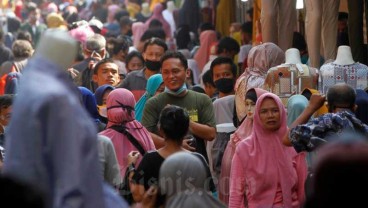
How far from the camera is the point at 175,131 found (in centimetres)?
899

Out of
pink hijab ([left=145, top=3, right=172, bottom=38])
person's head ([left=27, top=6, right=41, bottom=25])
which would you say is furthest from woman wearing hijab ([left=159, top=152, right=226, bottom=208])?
person's head ([left=27, top=6, right=41, bottom=25])

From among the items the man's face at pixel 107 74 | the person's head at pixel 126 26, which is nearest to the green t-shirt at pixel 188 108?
the man's face at pixel 107 74

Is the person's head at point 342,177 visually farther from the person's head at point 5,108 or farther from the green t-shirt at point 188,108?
the person's head at point 5,108

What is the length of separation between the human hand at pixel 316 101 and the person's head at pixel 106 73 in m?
4.20

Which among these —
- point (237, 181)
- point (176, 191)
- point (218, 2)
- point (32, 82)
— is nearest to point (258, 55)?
point (237, 181)

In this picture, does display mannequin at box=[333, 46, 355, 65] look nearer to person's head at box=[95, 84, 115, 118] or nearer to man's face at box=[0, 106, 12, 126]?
person's head at box=[95, 84, 115, 118]

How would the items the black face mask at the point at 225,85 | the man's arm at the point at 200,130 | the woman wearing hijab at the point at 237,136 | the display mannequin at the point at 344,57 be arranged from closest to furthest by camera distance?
the woman wearing hijab at the point at 237,136 → the man's arm at the point at 200,130 → the display mannequin at the point at 344,57 → the black face mask at the point at 225,85

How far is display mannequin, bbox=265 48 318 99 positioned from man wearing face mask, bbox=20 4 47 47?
50.9ft

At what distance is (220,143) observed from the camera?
449 inches

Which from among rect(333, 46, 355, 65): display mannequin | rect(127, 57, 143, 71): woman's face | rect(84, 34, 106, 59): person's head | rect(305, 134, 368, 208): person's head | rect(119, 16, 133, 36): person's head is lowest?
rect(119, 16, 133, 36): person's head

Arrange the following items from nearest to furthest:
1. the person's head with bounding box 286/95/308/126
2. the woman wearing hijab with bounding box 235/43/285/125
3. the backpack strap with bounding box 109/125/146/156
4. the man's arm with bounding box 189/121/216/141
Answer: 1. the backpack strap with bounding box 109/125/146/156
2. the person's head with bounding box 286/95/308/126
3. the man's arm with bounding box 189/121/216/141
4. the woman wearing hijab with bounding box 235/43/285/125

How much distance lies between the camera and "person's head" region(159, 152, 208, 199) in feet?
22.8

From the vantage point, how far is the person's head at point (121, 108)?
1014 centimetres

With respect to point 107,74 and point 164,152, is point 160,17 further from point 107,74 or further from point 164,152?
point 164,152
